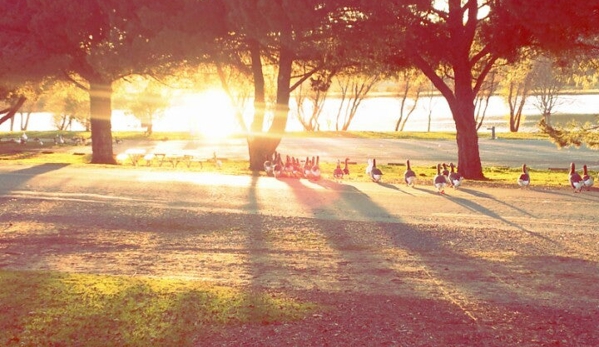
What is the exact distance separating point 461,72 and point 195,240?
645 inches

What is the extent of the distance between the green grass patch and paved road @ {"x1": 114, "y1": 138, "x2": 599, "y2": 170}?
30273 millimetres

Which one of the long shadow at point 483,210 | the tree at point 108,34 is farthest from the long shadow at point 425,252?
the tree at point 108,34

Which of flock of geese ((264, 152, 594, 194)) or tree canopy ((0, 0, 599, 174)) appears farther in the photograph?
tree canopy ((0, 0, 599, 174))

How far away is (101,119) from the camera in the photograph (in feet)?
114

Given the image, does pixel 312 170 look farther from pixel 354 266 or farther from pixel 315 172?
pixel 354 266

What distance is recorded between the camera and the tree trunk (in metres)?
34.0

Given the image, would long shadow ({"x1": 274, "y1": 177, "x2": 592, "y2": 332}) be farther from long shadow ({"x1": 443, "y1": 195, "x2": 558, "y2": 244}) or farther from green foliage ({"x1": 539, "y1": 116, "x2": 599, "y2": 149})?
green foliage ({"x1": 539, "y1": 116, "x2": 599, "y2": 149})

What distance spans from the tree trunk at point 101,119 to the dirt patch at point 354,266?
60.5ft

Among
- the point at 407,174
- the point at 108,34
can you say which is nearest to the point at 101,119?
the point at 108,34

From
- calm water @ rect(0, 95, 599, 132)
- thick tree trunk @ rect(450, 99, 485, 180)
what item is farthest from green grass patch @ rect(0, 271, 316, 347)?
calm water @ rect(0, 95, 599, 132)

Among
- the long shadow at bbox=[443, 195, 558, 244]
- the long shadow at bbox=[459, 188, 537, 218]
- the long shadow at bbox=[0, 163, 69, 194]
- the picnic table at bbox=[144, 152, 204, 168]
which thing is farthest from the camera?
the picnic table at bbox=[144, 152, 204, 168]

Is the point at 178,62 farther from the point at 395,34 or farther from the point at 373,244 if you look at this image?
the point at 373,244

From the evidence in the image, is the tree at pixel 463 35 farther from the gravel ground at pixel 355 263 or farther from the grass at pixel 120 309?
the grass at pixel 120 309

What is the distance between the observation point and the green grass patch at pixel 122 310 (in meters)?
7.96
